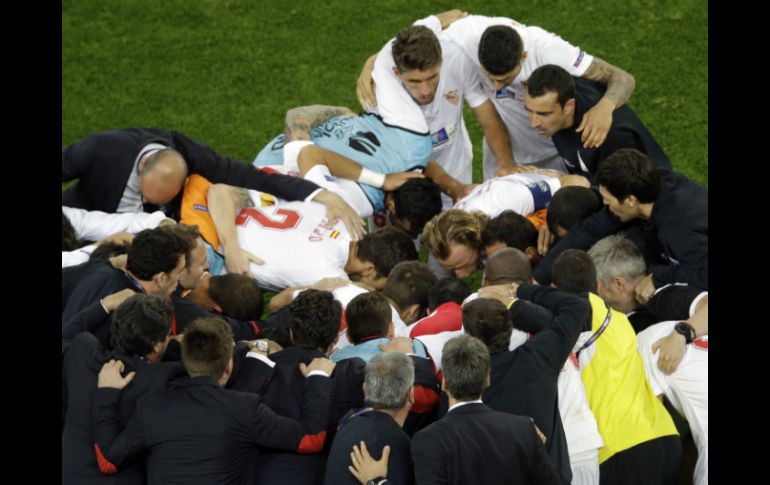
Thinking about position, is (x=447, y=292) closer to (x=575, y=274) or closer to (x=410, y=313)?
(x=410, y=313)

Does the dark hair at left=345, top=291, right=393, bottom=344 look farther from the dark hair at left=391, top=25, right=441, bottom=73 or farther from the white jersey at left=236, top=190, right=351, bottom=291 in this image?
the dark hair at left=391, top=25, right=441, bottom=73

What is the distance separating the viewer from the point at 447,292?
15.5ft

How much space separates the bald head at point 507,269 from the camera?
476 centimetres

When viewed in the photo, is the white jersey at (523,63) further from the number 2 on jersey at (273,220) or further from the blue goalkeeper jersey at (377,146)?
the number 2 on jersey at (273,220)

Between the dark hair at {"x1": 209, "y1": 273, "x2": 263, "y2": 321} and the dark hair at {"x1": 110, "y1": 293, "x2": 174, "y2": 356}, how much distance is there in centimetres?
97

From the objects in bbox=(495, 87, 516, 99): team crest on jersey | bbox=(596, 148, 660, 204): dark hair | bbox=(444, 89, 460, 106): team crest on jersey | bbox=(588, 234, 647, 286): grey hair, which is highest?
bbox=(596, 148, 660, 204): dark hair

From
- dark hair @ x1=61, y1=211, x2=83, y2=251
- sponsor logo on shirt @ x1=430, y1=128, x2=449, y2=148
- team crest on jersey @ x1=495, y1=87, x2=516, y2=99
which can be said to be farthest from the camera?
sponsor logo on shirt @ x1=430, y1=128, x2=449, y2=148

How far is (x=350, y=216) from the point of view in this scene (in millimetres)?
5734

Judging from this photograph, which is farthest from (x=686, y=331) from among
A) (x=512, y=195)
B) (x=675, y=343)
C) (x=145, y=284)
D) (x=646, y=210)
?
(x=145, y=284)

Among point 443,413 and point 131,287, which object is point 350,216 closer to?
point 131,287

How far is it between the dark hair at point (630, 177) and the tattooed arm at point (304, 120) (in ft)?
7.08


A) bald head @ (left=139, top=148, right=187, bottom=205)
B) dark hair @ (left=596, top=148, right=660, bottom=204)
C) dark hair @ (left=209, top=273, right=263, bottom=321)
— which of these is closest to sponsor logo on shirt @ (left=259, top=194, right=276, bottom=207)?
bald head @ (left=139, top=148, right=187, bottom=205)

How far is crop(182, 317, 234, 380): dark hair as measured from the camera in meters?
3.87
